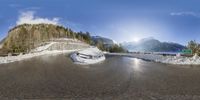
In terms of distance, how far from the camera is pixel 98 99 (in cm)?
1170

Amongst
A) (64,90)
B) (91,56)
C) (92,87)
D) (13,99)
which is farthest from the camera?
(91,56)

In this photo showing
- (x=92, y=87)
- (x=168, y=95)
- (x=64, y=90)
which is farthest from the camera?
(x=92, y=87)

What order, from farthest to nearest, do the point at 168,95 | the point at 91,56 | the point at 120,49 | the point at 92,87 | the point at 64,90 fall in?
the point at 120,49 < the point at 91,56 < the point at 92,87 < the point at 64,90 < the point at 168,95

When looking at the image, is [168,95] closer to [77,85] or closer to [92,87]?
[92,87]

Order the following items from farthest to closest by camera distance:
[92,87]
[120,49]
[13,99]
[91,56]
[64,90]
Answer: [120,49], [91,56], [92,87], [64,90], [13,99]

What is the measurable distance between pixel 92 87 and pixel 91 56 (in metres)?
21.1

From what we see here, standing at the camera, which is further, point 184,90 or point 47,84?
point 47,84

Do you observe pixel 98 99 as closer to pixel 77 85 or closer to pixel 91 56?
pixel 77 85

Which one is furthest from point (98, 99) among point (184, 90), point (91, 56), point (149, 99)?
point (91, 56)

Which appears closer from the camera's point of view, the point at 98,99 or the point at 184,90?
the point at 98,99

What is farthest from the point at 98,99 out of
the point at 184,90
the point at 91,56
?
the point at 91,56

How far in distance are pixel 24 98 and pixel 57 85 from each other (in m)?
3.63

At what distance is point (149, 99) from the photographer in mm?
11680

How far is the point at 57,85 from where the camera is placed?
1541 cm
